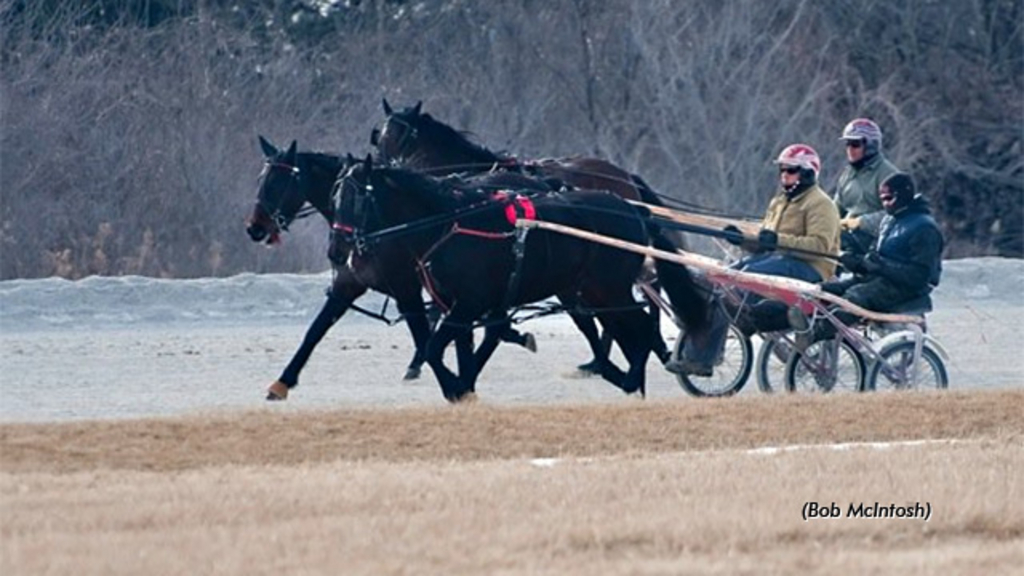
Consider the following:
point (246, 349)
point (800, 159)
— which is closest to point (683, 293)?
point (800, 159)

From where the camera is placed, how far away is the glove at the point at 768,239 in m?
17.3

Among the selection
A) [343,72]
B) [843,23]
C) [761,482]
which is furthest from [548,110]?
[761,482]

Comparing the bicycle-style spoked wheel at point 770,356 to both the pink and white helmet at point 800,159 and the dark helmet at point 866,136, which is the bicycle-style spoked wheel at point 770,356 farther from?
the dark helmet at point 866,136

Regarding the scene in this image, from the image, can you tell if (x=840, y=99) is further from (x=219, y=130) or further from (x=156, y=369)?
(x=156, y=369)

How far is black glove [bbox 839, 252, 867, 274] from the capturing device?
56.0ft

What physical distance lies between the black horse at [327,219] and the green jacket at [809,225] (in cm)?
191

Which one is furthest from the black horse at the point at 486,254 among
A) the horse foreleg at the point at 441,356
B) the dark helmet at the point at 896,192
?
the dark helmet at the point at 896,192

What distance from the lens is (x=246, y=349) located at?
2153 cm

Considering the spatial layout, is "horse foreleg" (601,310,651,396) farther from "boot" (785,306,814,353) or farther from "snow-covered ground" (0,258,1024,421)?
"boot" (785,306,814,353)

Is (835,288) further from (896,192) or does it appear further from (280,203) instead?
(280,203)

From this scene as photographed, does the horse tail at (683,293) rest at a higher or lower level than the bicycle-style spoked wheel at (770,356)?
higher

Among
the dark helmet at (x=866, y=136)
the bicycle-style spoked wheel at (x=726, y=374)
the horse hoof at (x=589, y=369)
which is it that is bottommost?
the horse hoof at (x=589, y=369)

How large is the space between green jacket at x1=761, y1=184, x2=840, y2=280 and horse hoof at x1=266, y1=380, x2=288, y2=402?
370 centimetres

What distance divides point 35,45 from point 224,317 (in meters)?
9.76
